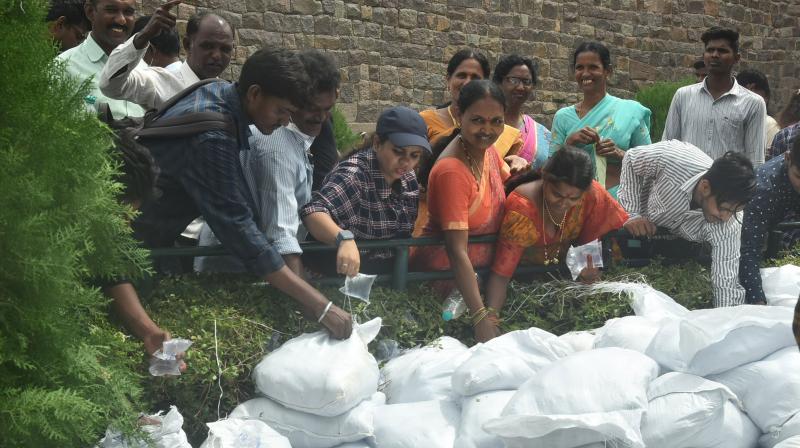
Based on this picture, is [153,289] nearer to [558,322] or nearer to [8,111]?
[8,111]

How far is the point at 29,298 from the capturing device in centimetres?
236

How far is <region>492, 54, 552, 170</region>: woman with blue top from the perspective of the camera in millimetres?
5297

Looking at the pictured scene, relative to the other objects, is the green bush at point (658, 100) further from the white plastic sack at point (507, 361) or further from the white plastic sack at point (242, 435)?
the white plastic sack at point (242, 435)

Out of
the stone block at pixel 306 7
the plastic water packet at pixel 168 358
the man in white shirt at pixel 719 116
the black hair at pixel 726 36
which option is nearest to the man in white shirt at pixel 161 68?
the plastic water packet at pixel 168 358

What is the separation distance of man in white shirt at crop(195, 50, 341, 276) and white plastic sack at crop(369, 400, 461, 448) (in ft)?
1.91

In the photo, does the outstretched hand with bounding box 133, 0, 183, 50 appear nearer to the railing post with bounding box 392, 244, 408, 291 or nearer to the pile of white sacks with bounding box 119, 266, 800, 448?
the railing post with bounding box 392, 244, 408, 291

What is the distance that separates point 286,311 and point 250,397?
0.34 metres

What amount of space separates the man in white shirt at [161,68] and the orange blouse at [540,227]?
4.88ft

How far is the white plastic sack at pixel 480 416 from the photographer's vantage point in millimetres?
3348

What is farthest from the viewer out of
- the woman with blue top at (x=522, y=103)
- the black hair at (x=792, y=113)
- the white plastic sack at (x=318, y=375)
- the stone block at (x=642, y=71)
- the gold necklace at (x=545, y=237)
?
the stone block at (x=642, y=71)

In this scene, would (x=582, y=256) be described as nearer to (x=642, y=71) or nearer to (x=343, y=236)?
(x=343, y=236)

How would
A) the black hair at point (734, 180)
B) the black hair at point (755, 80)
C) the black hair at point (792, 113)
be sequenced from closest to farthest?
the black hair at point (734, 180), the black hair at point (792, 113), the black hair at point (755, 80)

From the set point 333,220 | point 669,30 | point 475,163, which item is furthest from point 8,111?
point 669,30

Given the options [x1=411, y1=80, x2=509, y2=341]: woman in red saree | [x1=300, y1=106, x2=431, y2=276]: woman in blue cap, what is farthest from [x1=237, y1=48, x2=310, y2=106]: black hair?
[x1=411, y1=80, x2=509, y2=341]: woman in red saree
